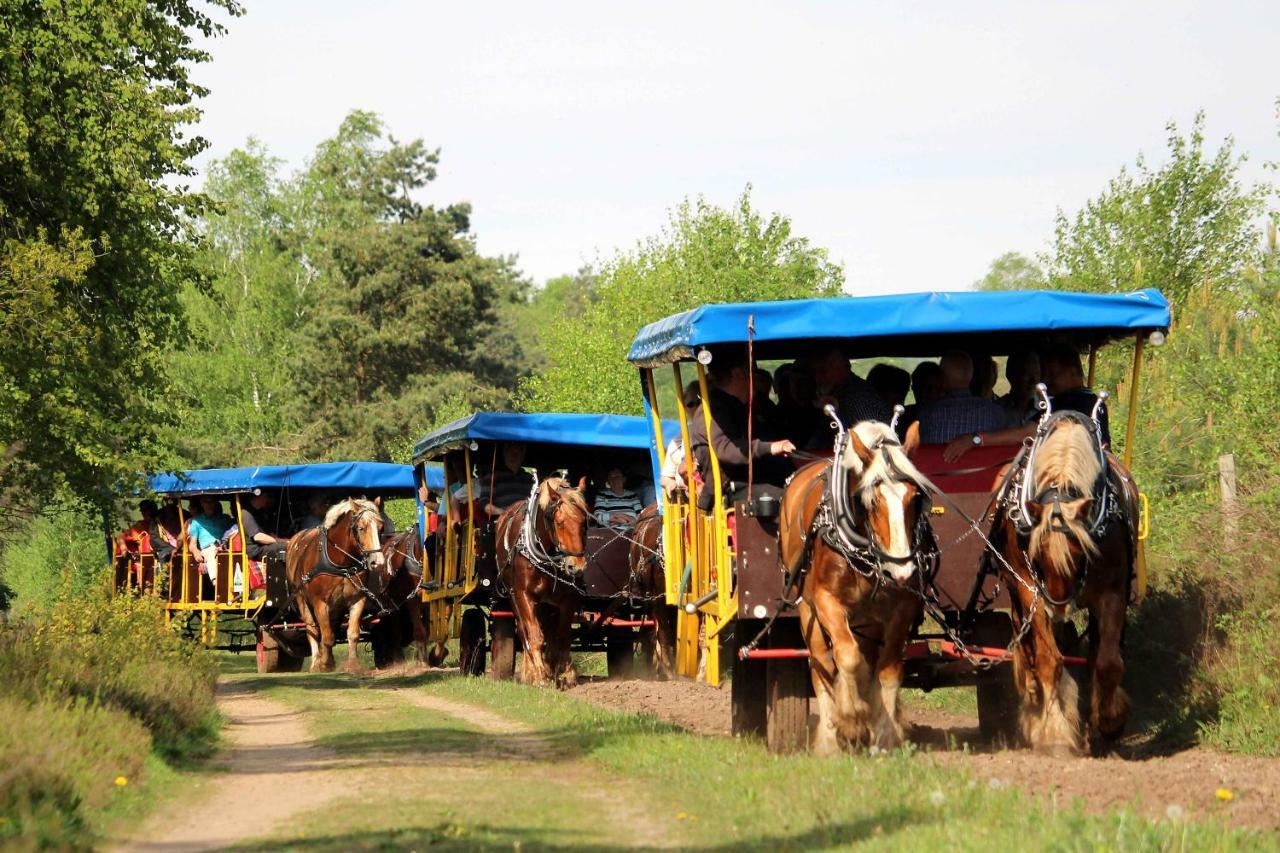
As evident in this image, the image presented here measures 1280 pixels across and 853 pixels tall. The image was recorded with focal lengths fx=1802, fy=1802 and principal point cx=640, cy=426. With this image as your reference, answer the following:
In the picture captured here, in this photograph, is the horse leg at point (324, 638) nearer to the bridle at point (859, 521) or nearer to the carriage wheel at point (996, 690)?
the carriage wheel at point (996, 690)

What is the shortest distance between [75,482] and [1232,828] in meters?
16.0

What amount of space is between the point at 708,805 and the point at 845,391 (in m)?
4.07

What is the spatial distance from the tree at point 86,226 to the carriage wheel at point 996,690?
10.7 metres

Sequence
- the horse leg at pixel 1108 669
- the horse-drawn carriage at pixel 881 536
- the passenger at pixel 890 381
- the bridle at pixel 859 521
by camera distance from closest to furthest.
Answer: the bridle at pixel 859 521
the horse-drawn carriage at pixel 881 536
the horse leg at pixel 1108 669
the passenger at pixel 890 381

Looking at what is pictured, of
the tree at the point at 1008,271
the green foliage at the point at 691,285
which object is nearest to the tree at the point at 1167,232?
the green foliage at the point at 691,285

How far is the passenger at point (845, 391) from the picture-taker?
39.2 ft

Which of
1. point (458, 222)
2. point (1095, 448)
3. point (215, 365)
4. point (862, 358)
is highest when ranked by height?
point (458, 222)

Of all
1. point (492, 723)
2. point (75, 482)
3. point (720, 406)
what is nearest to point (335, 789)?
point (720, 406)

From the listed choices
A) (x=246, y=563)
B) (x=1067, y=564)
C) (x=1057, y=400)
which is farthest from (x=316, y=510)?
(x=1067, y=564)

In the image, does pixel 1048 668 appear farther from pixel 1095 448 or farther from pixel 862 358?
pixel 862 358

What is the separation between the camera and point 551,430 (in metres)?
18.6

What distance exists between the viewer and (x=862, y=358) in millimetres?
12938

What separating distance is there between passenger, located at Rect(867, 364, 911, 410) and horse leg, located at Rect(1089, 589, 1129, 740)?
2.63m

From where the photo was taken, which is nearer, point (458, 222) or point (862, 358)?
point (862, 358)
